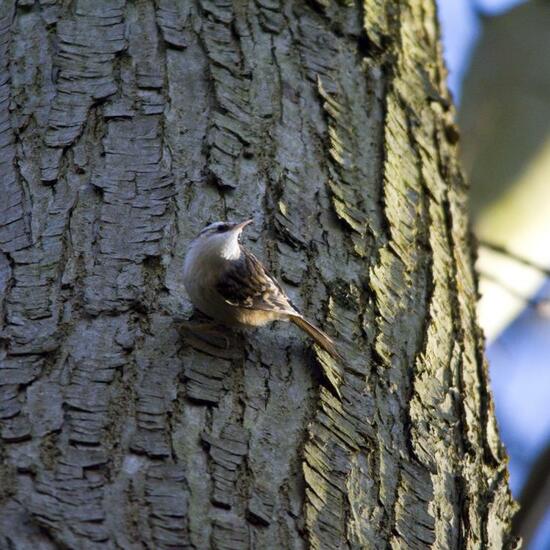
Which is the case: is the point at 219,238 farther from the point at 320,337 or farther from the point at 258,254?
the point at 320,337

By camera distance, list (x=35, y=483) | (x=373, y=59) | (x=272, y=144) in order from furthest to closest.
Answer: (x=373, y=59) → (x=272, y=144) → (x=35, y=483)

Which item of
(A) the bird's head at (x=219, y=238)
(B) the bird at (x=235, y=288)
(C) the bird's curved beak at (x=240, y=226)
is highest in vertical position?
(C) the bird's curved beak at (x=240, y=226)

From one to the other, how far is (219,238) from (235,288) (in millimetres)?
271

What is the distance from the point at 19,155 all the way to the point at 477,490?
1867 mm

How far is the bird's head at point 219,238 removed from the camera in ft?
10.2

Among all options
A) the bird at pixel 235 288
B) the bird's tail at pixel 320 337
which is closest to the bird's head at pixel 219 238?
the bird at pixel 235 288

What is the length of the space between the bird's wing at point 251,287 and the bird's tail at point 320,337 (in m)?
0.06

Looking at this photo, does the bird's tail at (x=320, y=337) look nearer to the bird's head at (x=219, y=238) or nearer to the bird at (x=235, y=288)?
the bird at (x=235, y=288)

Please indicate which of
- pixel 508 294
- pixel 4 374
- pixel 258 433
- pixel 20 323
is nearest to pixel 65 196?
pixel 20 323

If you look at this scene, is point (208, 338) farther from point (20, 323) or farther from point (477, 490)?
point (477, 490)

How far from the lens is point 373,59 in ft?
13.1

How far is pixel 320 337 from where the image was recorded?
296 centimetres

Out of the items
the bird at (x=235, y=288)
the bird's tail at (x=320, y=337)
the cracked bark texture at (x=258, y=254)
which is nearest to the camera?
the cracked bark texture at (x=258, y=254)

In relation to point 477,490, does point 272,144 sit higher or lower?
higher
